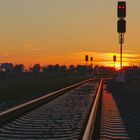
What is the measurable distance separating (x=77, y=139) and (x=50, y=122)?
468 cm

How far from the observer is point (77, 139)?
39.6ft

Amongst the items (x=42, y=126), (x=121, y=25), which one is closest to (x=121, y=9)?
(x=121, y=25)

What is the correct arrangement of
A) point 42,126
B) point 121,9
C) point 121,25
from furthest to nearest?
point 121,25 < point 121,9 < point 42,126

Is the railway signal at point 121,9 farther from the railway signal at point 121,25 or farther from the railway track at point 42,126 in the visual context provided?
the railway track at point 42,126

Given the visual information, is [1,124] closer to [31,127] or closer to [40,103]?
[31,127]

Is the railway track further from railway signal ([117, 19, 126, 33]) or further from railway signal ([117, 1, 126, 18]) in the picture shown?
railway signal ([117, 19, 126, 33])

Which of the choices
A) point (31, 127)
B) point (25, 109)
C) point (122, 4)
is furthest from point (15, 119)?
point (122, 4)

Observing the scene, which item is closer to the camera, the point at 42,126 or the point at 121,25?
the point at 42,126

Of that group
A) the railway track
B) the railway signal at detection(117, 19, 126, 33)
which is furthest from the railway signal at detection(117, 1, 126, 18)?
the railway track

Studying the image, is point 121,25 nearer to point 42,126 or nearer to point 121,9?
point 121,9

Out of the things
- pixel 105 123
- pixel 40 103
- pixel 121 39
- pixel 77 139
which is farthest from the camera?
pixel 121 39

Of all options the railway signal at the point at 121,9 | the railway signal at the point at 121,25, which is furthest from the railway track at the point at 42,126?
the railway signal at the point at 121,25

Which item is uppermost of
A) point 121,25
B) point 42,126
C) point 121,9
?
point 121,9

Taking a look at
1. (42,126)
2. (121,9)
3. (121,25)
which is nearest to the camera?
(42,126)
